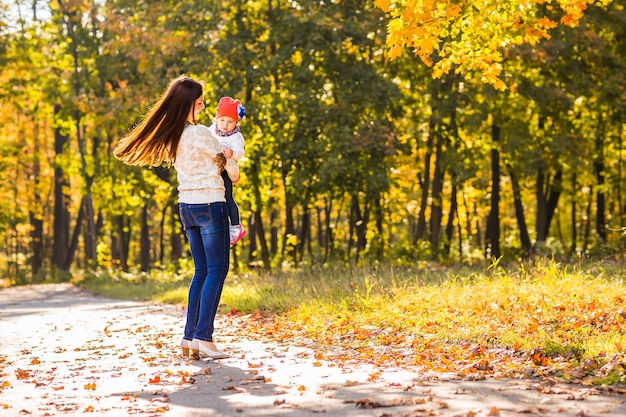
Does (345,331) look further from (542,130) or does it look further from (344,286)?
(542,130)

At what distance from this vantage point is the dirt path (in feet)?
16.7

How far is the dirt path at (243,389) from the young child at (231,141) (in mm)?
1172

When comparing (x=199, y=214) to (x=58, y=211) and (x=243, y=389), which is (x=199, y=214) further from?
(x=58, y=211)

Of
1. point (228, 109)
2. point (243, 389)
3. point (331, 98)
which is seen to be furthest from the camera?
point (331, 98)

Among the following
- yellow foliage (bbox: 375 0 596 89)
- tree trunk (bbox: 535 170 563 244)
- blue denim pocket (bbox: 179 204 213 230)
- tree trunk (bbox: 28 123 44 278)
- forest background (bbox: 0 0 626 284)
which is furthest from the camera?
tree trunk (bbox: 28 123 44 278)

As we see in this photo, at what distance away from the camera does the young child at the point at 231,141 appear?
24.9 ft

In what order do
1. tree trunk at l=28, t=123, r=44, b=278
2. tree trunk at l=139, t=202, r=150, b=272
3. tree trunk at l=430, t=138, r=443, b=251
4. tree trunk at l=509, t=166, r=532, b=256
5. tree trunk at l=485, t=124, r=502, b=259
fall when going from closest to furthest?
tree trunk at l=485, t=124, r=502, b=259
tree trunk at l=430, t=138, r=443, b=251
tree trunk at l=509, t=166, r=532, b=256
tree trunk at l=139, t=202, r=150, b=272
tree trunk at l=28, t=123, r=44, b=278

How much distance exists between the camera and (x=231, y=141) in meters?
7.69

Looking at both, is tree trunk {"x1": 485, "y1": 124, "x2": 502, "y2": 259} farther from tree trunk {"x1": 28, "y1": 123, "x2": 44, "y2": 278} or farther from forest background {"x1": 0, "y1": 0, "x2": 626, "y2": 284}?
tree trunk {"x1": 28, "y1": 123, "x2": 44, "y2": 278}

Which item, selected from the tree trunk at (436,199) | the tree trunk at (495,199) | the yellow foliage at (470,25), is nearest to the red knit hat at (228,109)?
the yellow foliage at (470,25)

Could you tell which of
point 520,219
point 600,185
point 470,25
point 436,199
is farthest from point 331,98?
point 470,25

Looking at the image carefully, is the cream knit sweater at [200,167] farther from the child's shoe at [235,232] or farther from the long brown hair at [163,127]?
the child's shoe at [235,232]

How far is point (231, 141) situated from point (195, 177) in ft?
1.54

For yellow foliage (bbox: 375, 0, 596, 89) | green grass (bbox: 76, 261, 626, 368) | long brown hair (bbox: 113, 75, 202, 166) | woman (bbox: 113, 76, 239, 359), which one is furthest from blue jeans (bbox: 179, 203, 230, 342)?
yellow foliage (bbox: 375, 0, 596, 89)
